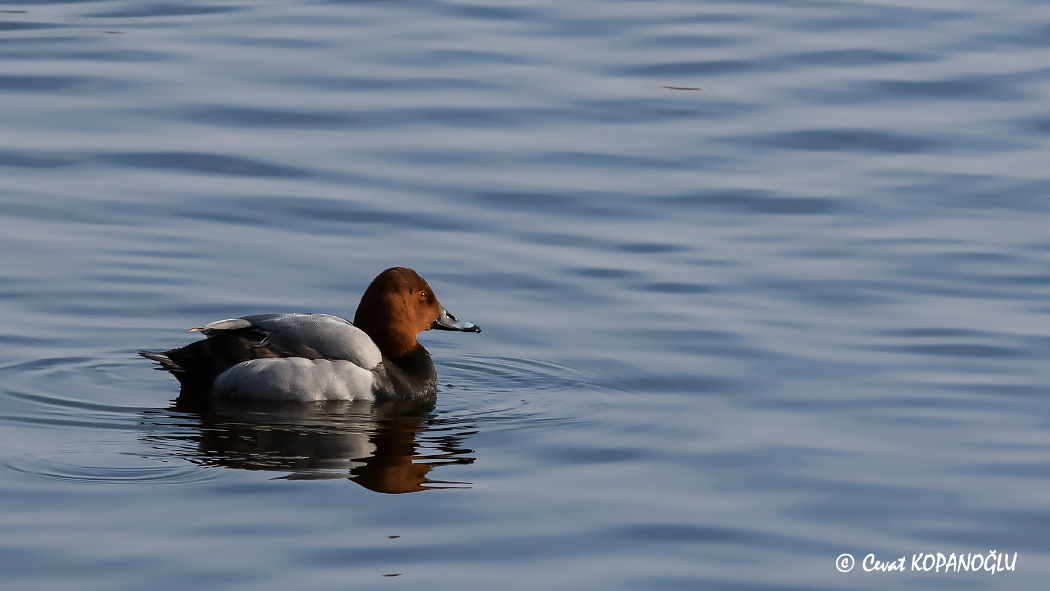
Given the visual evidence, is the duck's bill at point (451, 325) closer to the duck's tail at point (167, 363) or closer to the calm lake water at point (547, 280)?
the calm lake water at point (547, 280)

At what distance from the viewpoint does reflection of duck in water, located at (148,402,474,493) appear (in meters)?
7.58

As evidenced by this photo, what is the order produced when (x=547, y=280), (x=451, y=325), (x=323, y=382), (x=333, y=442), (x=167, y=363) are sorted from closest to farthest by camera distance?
(x=333, y=442)
(x=167, y=363)
(x=323, y=382)
(x=451, y=325)
(x=547, y=280)

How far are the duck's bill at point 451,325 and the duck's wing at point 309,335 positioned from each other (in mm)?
623

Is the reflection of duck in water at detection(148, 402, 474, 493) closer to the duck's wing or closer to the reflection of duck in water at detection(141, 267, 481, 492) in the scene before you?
the reflection of duck in water at detection(141, 267, 481, 492)

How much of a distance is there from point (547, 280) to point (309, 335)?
7.29 feet

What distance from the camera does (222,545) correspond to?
6480mm

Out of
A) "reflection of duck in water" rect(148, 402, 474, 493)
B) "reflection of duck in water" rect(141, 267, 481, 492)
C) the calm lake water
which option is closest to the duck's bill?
"reflection of duck in water" rect(141, 267, 481, 492)

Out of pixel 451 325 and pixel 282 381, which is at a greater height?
pixel 451 325

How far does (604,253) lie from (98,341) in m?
3.53

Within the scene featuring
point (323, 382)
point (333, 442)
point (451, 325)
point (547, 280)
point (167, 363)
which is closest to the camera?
point (333, 442)

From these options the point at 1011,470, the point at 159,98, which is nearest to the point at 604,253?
the point at 1011,470

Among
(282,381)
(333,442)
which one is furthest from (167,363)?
(333,442)

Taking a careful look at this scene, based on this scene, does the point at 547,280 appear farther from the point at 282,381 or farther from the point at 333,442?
the point at 333,442

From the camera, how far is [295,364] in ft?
29.3
